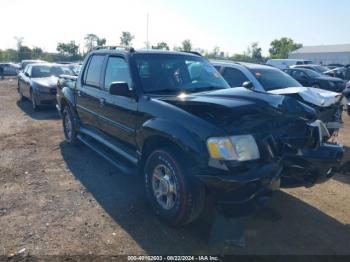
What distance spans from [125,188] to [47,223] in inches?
49.8

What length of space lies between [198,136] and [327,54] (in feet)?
239

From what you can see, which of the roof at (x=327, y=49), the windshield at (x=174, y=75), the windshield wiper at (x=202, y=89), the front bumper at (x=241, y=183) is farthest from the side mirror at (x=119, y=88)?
A: the roof at (x=327, y=49)

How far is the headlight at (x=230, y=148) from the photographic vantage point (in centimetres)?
307

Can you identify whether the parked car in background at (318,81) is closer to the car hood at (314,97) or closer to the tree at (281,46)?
the car hood at (314,97)

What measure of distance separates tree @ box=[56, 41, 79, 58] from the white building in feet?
148


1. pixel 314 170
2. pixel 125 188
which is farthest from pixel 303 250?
pixel 125 188

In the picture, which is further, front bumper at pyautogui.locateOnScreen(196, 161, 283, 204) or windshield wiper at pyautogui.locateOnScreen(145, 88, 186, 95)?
windshield wiper at pyautogui.locateOnScreen(145, 88, 186, 95)

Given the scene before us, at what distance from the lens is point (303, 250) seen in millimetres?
3318

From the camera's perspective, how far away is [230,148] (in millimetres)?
3078

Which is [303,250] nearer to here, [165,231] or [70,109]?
[165,231]

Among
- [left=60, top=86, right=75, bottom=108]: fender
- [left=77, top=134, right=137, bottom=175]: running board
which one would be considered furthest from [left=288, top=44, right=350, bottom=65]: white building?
[left=77, top=134, right=137, bottom=175]: running board

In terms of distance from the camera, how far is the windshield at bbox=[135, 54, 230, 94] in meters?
4.30

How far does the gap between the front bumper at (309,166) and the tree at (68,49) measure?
60730 millimetres

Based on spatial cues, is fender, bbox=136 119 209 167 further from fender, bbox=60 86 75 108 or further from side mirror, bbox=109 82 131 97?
fender, bbox=60 86 75 108
